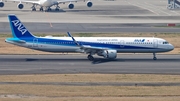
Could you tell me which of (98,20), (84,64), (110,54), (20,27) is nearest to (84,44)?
(110,54)

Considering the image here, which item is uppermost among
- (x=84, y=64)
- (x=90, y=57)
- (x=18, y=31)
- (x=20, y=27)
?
(x=20, y=27)

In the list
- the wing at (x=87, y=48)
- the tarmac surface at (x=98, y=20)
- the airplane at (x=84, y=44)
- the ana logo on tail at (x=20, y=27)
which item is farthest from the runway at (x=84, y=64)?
the tarmac surface at (x=98, y=20)

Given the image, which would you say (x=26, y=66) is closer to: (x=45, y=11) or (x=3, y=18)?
(x=3, y=18)

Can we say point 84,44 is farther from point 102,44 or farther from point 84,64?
point 84,64

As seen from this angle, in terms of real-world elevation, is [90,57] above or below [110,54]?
below

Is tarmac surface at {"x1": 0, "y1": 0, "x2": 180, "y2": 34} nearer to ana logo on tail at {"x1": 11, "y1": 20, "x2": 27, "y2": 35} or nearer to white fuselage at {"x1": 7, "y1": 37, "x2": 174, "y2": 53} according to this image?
ana logo on tail at {"x1": 11, "y1": 20, "x2": 27, "y2": 35}

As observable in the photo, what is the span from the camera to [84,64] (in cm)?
6184

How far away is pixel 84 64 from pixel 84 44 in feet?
14.6

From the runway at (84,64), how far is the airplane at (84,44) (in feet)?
3.69

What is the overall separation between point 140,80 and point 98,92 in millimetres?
7515

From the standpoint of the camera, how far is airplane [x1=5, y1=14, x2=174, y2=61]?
65.3 meters

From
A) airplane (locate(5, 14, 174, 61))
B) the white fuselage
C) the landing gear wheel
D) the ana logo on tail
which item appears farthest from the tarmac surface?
the landing gear wheel

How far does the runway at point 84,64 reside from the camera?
56.8 m

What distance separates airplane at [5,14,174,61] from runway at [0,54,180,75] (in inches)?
44.3
